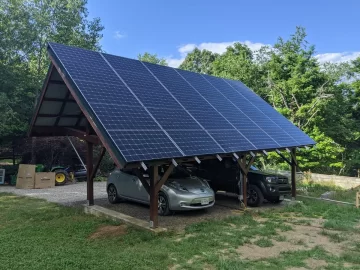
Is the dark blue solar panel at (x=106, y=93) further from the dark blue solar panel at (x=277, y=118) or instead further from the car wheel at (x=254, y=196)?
the dark blue solar panel at (x=277, y=118)

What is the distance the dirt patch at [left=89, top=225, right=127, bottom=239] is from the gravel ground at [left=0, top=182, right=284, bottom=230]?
102cm

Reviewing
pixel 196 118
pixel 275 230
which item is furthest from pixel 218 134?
pixel 275 230

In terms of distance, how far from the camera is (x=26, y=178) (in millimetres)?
14625

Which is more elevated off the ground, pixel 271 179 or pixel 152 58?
pixel 152 58

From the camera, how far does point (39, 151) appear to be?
1766 cm

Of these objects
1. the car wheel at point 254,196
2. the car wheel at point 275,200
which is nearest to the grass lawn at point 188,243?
the car wheel at point 254,196

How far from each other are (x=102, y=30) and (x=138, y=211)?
58.2 feet

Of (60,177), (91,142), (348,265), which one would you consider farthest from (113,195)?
(348,265)

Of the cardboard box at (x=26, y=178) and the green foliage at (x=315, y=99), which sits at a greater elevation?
the green foliage at (x=315, y=99)

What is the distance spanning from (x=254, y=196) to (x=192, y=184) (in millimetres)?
2669

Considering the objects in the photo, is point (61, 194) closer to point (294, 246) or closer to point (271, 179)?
point (271, 179)

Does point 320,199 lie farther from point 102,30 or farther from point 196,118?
point 102,30

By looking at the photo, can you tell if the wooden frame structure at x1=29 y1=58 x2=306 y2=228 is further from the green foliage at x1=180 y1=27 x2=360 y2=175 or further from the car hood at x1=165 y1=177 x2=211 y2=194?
the green foliage at x1=180 y1=27 x2=360 y2=175

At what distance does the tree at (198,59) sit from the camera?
4338 centimetres
